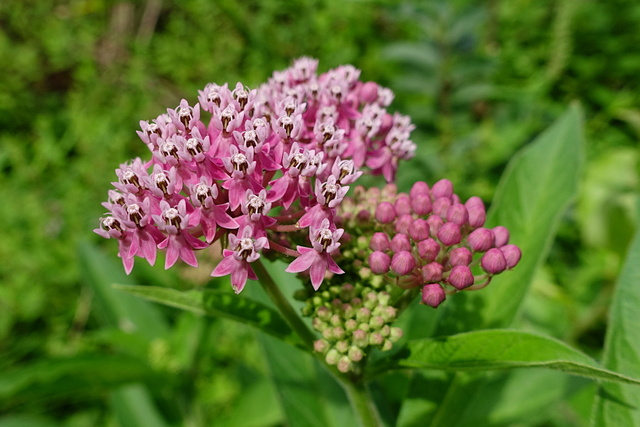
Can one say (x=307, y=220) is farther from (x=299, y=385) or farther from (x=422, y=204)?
(x=299, y=385)

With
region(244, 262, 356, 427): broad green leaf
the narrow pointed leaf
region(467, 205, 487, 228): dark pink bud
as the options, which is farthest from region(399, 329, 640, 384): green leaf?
Answer: region(244, 262, 356, 427): broad green leaf

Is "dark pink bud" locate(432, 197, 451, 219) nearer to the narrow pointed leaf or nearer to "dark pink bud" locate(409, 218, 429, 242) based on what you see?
"dark pink bud" locate(409, 218, 429, 242)

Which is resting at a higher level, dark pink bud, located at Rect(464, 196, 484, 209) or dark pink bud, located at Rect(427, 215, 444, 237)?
dark pink bud, located at Rect(464, 196, 484, 209)

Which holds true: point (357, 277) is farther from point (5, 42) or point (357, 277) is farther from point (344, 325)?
point (5, 42)

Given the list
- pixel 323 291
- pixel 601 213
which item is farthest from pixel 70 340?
pixel 601 213

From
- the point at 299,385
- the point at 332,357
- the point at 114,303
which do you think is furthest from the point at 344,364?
the point at 114,303

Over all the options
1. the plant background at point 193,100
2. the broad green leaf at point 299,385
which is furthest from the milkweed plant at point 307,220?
the plant background at point 193,100
